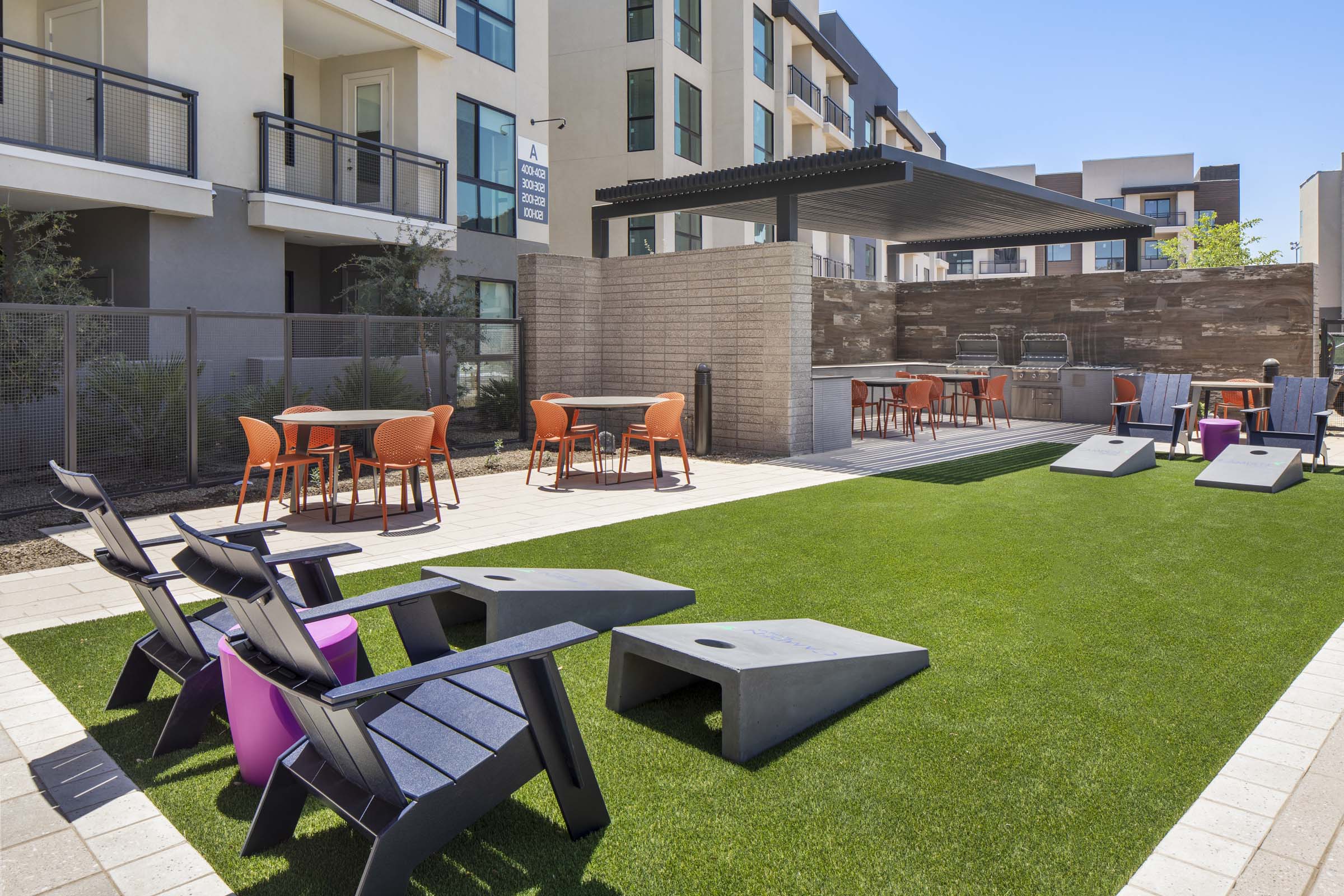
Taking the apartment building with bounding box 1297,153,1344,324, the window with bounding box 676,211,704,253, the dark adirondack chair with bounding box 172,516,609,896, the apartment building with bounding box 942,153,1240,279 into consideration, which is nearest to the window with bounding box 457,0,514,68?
the window with bounding box 676,211,704,253

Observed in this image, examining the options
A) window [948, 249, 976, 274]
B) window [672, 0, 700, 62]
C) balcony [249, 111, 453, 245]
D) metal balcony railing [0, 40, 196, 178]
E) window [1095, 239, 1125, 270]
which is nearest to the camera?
metal balcony railing [0, 40, 196, 178]

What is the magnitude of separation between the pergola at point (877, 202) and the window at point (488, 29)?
603cm

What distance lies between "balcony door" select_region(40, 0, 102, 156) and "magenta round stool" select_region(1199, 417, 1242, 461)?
14.6 m

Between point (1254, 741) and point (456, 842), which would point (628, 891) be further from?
point (1254, 741)

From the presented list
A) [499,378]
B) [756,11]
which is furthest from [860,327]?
[756,11]

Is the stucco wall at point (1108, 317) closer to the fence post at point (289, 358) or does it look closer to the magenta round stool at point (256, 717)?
the fence post at point (289, 358)

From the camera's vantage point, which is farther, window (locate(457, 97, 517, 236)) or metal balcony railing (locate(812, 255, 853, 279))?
metal balcony railing (locate(812, 255, 853, 279))

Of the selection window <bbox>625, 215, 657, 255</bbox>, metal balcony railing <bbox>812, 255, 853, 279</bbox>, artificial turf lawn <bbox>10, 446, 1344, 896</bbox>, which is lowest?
artificial turf lawn <bbox>10, 446, 1344, 896</bbox>

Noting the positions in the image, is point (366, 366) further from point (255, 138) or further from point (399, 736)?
point (399, 736)

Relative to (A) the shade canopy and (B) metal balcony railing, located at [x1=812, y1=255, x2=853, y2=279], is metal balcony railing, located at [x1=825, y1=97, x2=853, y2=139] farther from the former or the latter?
(A) the shade canopy

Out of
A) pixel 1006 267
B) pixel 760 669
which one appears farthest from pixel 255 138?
pixel 1006 267

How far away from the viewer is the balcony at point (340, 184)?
1397 centimetres

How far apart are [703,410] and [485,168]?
8954mm

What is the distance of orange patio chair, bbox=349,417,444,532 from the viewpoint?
7906mm
